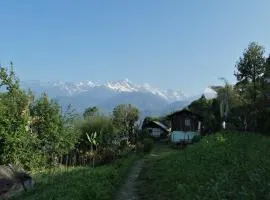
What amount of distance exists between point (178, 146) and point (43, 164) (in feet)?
73.1

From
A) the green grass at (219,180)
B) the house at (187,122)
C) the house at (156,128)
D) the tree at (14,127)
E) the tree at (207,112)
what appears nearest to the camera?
the green grass at (219,180)

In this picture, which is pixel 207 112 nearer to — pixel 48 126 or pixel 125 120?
pixel 125 120

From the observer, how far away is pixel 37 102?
3691 cm

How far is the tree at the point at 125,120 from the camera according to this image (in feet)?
186

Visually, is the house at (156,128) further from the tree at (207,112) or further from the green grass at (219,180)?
the green grass at (219,180)

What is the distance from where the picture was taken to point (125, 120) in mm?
62812

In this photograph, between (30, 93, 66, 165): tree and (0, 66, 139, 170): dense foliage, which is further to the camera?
(30, 93, 66, 165): tree

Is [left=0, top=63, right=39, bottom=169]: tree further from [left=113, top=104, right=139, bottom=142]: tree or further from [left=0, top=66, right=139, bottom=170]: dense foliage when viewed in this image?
[left=113, top=104, right=139, bottom=142]: tree

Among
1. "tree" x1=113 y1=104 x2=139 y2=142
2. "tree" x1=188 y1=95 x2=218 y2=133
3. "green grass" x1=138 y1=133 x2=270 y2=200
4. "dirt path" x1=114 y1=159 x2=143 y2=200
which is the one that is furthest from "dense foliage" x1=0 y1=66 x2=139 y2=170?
"tree" x1=188 y1=95 x2=218 y2=133

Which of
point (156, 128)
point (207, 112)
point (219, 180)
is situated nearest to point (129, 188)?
point (219, 180)

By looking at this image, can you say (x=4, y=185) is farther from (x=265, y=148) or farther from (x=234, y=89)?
(x=234, y=89)

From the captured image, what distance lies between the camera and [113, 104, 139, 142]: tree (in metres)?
56.5

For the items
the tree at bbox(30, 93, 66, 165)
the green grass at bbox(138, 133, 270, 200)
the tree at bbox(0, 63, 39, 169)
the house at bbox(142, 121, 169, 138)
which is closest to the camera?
the green grass at bbox(138, 133, 270, 200)

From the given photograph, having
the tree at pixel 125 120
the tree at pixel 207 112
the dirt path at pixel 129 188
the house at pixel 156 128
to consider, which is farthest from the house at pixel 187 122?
the dirt path at pixel 129 188
